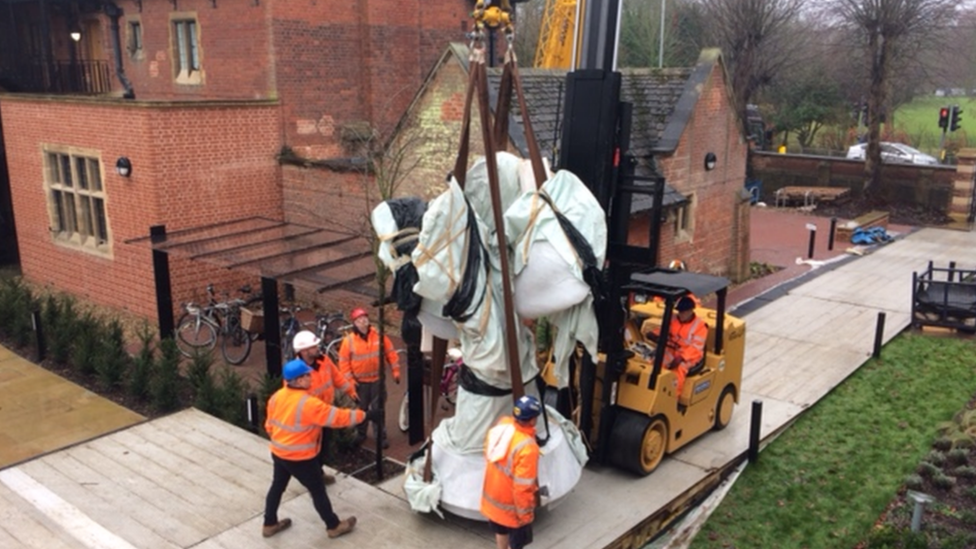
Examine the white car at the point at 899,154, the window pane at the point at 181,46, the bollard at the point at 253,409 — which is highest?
the window pane at the point at 181,46

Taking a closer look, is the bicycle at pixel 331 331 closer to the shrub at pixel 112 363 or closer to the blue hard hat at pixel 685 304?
the shrub at pixel 112 363

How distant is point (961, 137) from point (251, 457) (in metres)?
39.9

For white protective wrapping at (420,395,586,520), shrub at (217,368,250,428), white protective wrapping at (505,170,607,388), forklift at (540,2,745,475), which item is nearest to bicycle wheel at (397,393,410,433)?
shrub at (217,368,250,428)

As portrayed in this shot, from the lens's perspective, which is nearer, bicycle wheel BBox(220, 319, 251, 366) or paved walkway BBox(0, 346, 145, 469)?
→ paved walkway BBox(0, 346, 145, 469)

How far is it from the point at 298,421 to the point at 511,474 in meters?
1.81

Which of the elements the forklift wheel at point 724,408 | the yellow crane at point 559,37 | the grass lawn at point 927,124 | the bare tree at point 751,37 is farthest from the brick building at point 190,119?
the grass lawn at point 927,124

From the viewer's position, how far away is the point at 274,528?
290 inches

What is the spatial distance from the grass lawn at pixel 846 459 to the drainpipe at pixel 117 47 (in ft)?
57.6

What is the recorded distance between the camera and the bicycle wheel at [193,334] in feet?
45.1

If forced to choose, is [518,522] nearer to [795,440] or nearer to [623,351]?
[623,351]

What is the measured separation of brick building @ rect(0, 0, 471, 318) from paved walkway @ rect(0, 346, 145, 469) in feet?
11.2

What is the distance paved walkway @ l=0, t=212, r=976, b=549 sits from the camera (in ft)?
24.3

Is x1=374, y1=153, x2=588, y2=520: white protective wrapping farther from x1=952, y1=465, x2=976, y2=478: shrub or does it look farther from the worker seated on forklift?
x1=952, y1=465, x2=976, y2=478: shrub

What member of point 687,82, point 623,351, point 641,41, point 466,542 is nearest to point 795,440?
point 623,351
